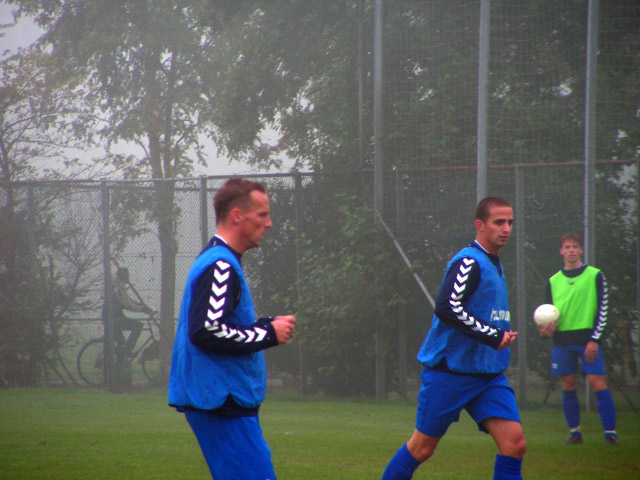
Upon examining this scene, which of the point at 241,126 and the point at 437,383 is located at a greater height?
the point at 241,126

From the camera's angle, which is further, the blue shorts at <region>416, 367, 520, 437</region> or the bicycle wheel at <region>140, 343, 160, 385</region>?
the bicycle wheel at <region>140, 343, 160, 385</region>

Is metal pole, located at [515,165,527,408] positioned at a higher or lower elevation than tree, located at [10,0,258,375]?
lower

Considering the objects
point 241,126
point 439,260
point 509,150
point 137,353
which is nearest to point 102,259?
point 137,353

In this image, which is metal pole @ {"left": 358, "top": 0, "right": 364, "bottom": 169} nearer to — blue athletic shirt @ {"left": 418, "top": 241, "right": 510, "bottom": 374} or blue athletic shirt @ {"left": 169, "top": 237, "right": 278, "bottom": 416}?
blue athletic shirt @ {"left": 418, "top": 241, "right": 510, "bottom": 374}

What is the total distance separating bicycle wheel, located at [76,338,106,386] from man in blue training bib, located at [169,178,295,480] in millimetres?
10209

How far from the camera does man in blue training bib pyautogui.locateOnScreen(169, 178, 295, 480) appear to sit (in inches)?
127

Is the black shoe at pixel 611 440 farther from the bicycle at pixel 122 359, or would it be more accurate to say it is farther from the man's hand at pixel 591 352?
the bicycle at pixel 122 359

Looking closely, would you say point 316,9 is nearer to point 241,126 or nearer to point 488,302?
point 241,126

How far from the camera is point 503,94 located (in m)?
11.3

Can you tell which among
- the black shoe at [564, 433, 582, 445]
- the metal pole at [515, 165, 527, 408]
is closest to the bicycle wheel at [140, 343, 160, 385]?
the metal pole at [515, 165, 527, 408]

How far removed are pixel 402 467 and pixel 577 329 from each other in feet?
13.9

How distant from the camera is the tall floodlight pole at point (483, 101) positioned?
34.3ft

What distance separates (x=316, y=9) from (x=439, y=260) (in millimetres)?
5177

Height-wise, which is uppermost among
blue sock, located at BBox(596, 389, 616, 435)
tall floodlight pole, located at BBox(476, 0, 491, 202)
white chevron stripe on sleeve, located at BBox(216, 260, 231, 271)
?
tall floodlight pole, located at BBox(476, 0, 491, 202)
